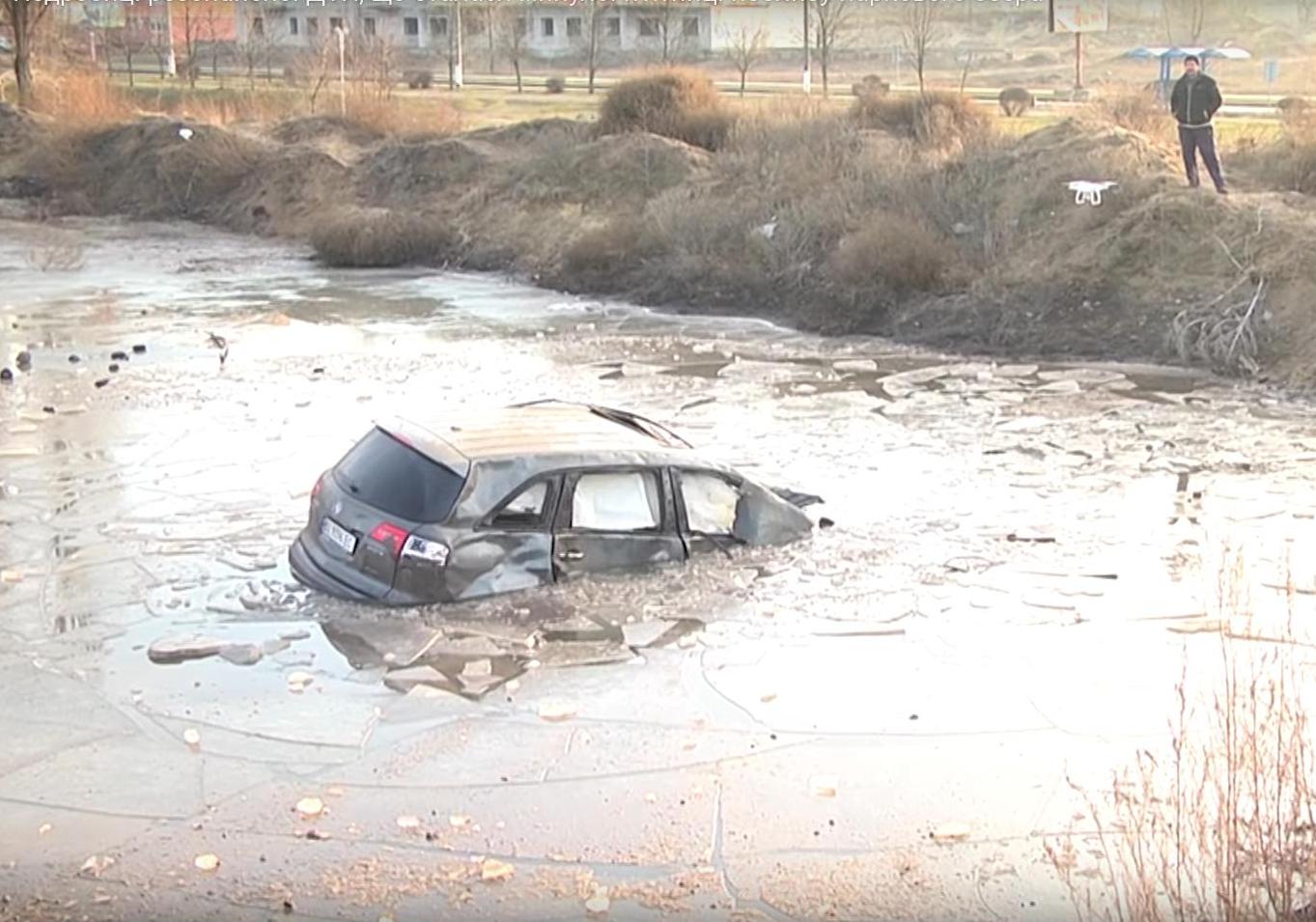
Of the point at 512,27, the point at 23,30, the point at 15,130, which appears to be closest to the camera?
the point at 15,130

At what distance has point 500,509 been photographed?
12.4 meters

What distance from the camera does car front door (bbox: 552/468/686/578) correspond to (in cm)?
1277

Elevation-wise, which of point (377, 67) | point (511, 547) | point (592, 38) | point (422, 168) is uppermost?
point (592, 38)

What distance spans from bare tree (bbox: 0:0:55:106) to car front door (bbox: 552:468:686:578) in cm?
5072

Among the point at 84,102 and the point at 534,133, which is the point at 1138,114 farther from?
the point at 84,102

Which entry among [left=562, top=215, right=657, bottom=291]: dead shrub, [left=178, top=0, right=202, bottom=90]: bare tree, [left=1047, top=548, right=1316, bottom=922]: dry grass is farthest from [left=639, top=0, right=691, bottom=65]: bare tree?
[left=1047, top=548, right=1316, bottom=922]: dry grass

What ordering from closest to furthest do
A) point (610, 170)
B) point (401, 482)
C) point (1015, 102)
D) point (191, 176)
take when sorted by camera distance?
point (401, 482) < point (610, 170) < point (1015, 102) < point (191, 176)

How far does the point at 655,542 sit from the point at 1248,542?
19.0ft

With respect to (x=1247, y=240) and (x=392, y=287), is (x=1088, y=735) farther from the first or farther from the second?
(x=392, y=287)

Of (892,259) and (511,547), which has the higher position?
(892,259)

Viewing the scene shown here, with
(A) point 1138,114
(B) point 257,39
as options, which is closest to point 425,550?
(A) point 1138,114

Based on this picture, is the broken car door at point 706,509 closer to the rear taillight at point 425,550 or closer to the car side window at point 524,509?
the car side window at point 524,509

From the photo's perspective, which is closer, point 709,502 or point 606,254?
point 709,502

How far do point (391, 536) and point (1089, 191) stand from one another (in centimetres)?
1984
